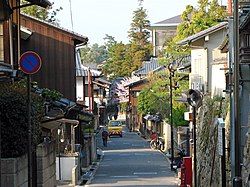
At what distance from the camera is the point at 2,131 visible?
14789 millimetres

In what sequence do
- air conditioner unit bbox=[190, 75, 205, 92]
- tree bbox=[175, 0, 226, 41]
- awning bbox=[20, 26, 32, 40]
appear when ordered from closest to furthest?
awning bbox=[20, 26, 32, 40] < air conditioner unit bbox=[190, 75, 205, 92] < tree bbox=[175, 0, 226, 41]

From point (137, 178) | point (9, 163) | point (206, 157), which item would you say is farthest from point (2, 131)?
point (137, 178)

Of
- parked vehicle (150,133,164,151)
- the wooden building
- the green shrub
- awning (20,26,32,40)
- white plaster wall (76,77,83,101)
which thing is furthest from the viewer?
parked vehicle (150,133,164,151)

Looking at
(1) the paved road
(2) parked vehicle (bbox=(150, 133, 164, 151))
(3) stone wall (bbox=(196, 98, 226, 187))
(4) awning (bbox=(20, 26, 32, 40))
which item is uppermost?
(4) awning (bbox=(20, 26, 32, 40))

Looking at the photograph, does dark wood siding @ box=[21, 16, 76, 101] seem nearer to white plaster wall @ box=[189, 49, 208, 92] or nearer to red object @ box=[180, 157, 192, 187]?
white plaster wall @ box=[189, 49, 208, 92]

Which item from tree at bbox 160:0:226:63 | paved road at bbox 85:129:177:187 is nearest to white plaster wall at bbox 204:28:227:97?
paved road at bbox 85:129:177:187

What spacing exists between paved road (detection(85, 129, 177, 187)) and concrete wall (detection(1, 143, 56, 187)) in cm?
1241

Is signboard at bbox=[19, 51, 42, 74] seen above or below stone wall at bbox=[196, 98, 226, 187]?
above

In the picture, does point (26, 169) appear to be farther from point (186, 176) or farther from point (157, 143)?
point (157, 143)

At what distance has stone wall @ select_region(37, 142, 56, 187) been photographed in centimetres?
1760

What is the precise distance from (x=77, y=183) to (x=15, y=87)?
1714cm

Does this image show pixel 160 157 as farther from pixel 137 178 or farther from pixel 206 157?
pixel 206 157

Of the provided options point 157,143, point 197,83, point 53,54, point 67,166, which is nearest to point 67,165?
point 67,166

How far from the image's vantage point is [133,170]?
40188mm
